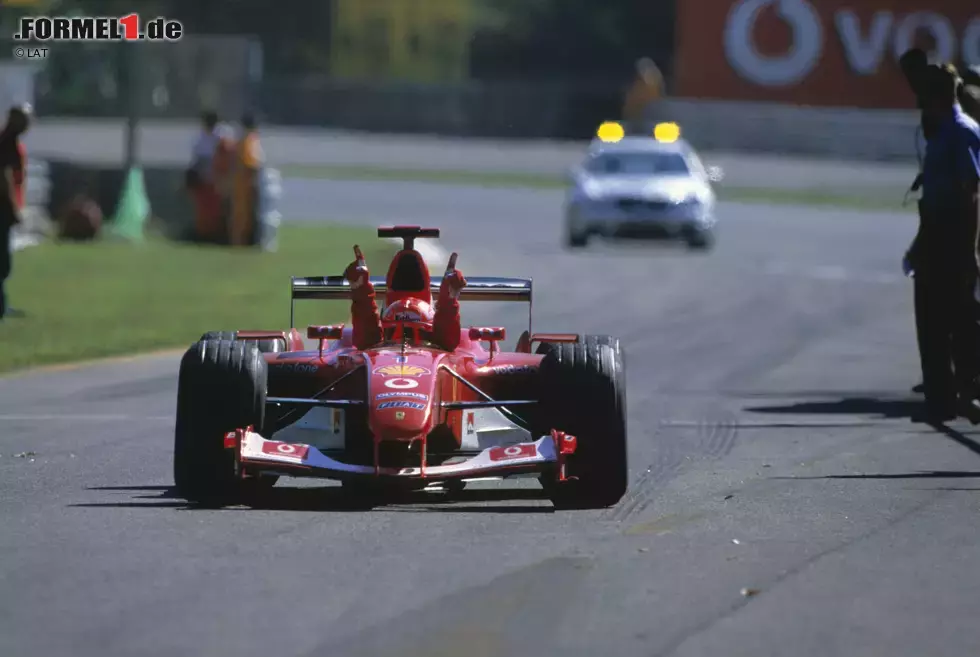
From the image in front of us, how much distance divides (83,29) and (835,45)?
804 inches

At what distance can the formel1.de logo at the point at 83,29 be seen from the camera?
32.7 metres

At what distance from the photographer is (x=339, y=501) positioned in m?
9.55

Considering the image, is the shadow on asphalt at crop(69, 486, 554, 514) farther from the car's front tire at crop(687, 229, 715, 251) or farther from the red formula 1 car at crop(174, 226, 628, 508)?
the car's front tire at crop(687, 229, 715, 251)

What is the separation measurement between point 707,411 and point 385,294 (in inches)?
154

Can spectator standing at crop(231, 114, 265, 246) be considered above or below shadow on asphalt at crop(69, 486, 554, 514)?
above

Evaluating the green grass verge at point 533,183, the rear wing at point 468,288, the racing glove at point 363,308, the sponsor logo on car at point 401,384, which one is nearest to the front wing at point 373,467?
the sponsor logo on car at point 401,384

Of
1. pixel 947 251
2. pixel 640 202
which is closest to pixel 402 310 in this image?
pixel 947 251

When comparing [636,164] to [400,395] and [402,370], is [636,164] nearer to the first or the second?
[402,370]

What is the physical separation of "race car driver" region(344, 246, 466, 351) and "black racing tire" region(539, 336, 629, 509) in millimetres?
801

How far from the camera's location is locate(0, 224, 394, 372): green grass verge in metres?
17.7

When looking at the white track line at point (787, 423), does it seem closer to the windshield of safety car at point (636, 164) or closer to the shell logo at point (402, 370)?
the shell logo at point (402, 370)

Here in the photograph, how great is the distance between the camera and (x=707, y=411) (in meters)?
13.8

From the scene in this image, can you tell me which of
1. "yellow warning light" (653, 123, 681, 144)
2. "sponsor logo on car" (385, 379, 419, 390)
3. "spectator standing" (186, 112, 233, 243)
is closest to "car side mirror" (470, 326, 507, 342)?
"sponsor logo on car" (385, 379, 419, 390)

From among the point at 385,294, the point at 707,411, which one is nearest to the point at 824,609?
the point at 385,294
